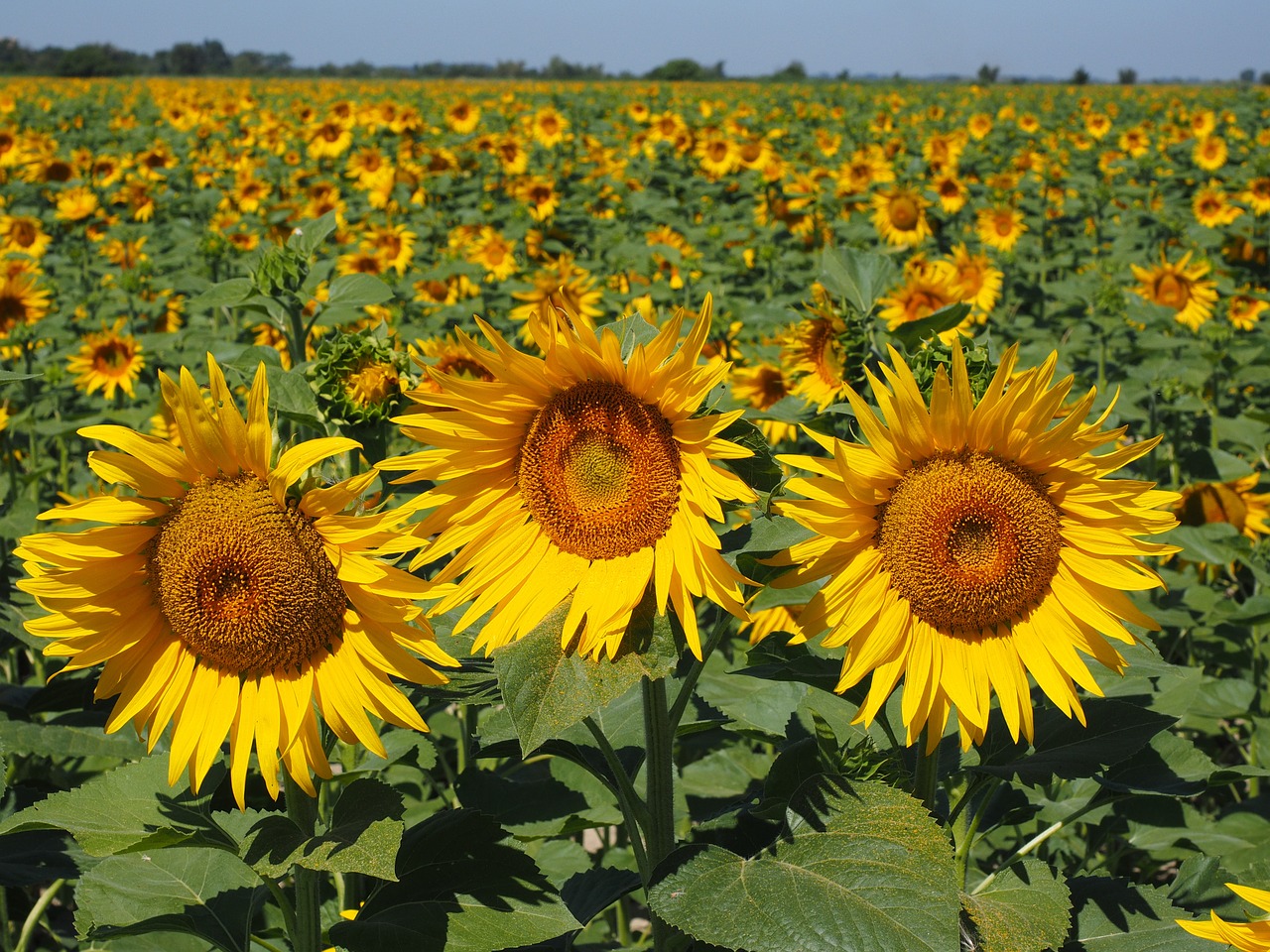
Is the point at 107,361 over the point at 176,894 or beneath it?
over

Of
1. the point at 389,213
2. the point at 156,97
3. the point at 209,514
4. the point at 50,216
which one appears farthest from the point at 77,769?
the point at 156,97

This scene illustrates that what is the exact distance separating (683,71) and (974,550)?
40889 mm

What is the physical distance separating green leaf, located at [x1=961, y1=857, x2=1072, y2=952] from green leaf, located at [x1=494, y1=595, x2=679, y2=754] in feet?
1.87

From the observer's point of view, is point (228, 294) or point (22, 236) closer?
point (228, 294)

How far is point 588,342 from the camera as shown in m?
1.37

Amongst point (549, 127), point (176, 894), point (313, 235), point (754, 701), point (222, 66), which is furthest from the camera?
point (222, 66)

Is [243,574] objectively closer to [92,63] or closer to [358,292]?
[358,292]

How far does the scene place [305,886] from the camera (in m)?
1.54

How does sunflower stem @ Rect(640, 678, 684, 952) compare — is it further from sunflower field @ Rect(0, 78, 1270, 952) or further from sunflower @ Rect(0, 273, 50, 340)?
sunflower @ Rect(0, 273, 50, 340)

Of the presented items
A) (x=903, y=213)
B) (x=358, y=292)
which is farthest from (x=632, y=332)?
(x=903, y=213)

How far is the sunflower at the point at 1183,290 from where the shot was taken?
597 cm

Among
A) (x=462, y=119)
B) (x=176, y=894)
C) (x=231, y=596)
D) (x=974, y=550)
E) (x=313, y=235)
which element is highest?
(x=462, y=119)

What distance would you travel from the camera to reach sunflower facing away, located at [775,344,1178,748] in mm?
1372

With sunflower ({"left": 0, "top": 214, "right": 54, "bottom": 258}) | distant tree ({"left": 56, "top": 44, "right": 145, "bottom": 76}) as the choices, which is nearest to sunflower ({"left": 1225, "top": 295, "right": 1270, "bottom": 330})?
sunflower ({"left": 0, "top": 214, "right": 54, "bottom": 258})
